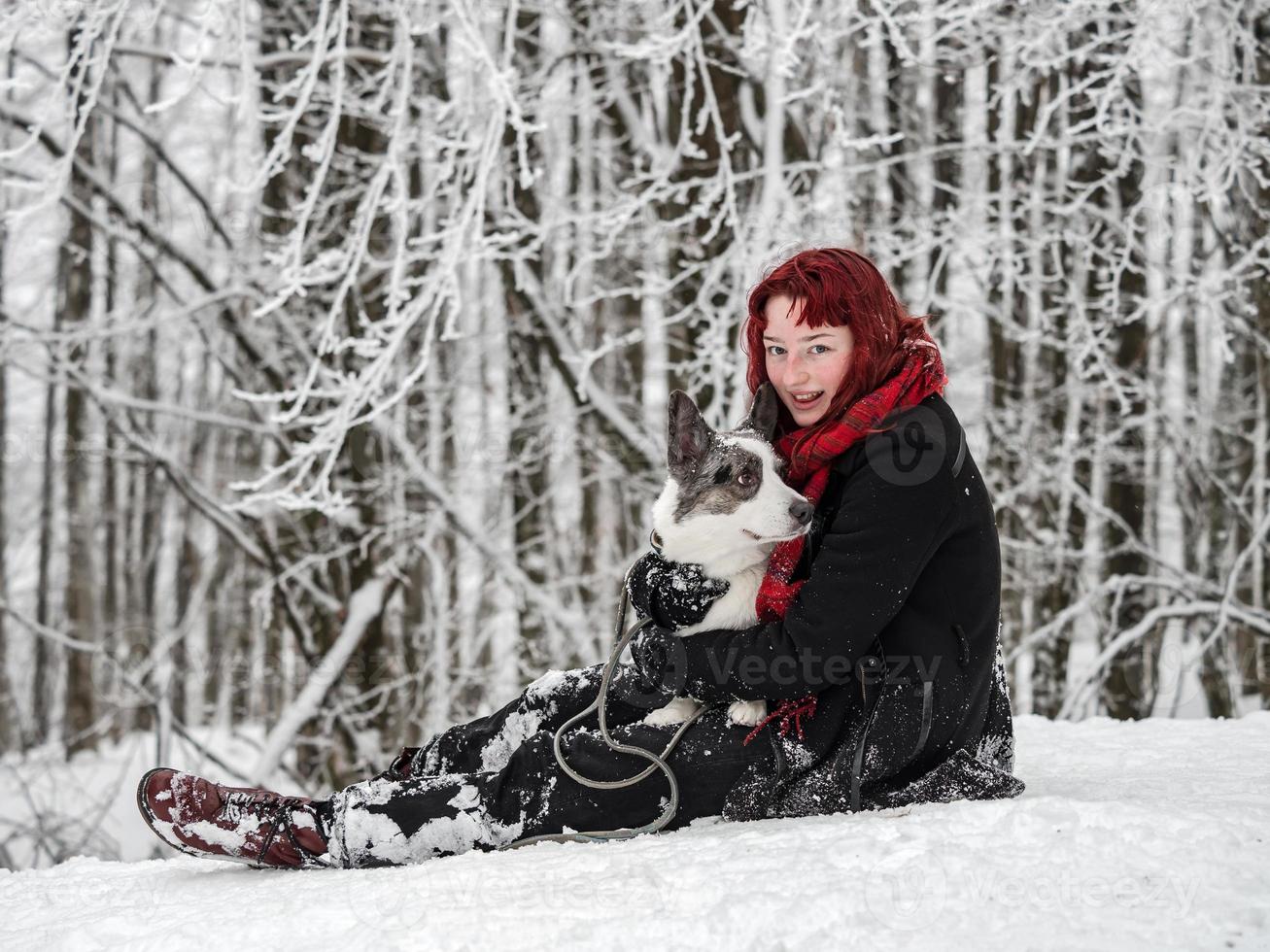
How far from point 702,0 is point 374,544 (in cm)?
437

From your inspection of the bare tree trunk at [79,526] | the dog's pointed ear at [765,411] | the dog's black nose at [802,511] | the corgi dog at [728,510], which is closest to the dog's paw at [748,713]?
the corgi dog at [728,510]

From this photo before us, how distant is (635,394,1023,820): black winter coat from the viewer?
2.76 m

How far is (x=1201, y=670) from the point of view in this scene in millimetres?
8945

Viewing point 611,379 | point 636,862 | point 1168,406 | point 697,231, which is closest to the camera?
point 636,862

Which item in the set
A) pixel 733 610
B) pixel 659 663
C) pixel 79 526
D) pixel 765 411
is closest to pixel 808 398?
pixel 765 411

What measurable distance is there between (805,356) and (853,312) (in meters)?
0.19

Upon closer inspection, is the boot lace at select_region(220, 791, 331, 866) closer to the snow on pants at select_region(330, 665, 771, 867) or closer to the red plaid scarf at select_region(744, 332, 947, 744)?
the snow on pants at select_region(330, 665, 771, 867)

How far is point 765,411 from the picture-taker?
3480mm

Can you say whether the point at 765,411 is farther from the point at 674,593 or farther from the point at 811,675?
the point at 811,675

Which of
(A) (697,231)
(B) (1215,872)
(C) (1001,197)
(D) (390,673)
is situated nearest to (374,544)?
(D) (390,673)

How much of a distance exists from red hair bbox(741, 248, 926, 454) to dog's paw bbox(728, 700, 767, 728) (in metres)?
0.79

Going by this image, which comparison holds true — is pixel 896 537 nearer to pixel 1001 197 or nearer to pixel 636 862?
pixel 636 862

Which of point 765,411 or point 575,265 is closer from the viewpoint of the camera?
point 765,411

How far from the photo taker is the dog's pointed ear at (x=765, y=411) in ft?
11.3
